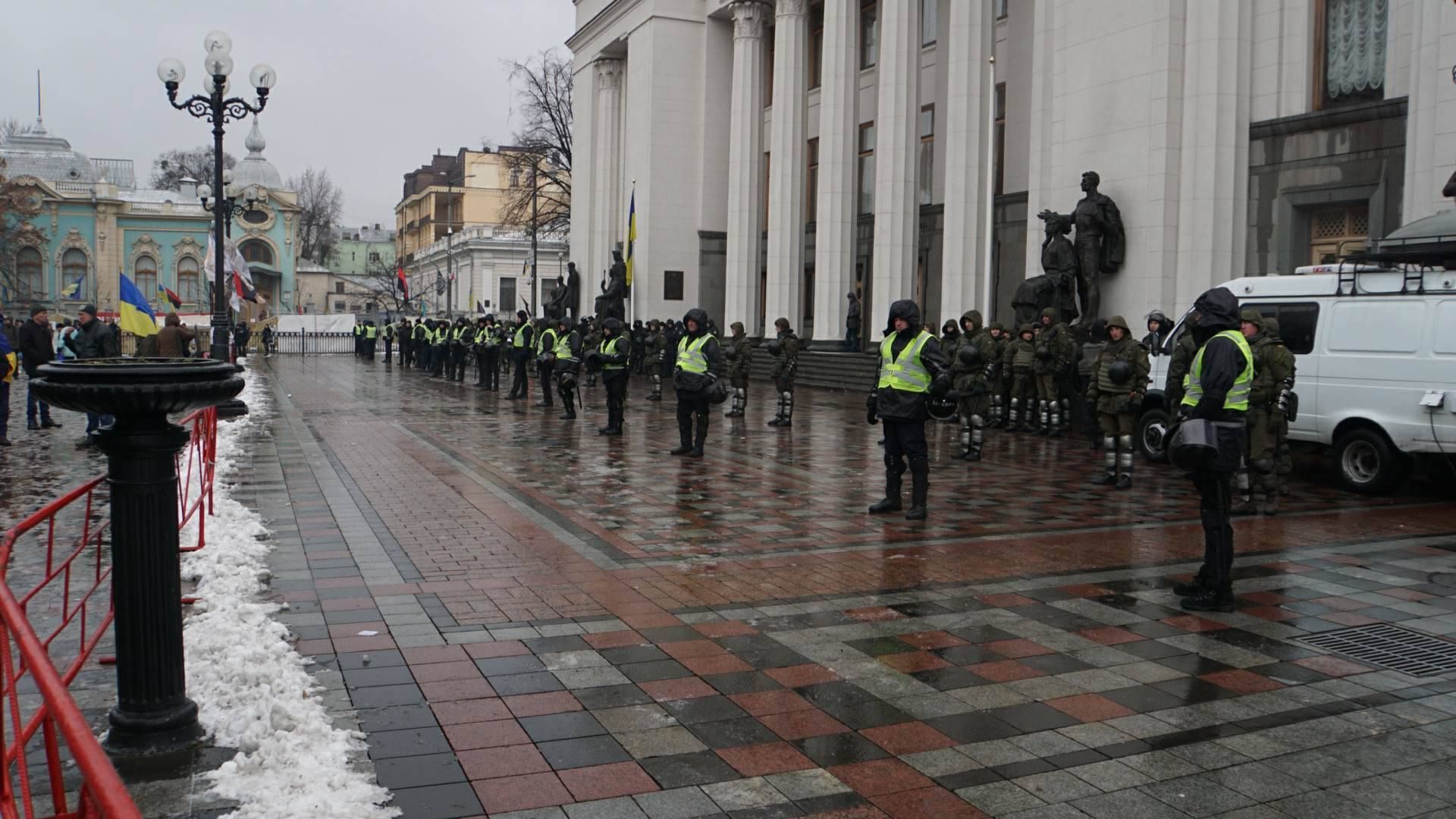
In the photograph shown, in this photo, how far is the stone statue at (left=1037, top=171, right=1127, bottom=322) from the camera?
20500 mm

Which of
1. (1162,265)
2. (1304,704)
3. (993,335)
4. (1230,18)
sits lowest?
(1304,704)

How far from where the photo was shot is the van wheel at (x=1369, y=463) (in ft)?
38.6

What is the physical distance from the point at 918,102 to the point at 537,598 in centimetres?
2485

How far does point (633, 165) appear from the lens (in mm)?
42188

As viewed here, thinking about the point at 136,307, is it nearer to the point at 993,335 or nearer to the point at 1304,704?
the point at 993,335

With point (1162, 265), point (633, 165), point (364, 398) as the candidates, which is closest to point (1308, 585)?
point (1162, 265)

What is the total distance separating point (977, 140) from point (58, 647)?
23.7 meters

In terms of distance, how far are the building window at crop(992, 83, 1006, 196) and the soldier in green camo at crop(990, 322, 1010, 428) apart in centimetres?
1078

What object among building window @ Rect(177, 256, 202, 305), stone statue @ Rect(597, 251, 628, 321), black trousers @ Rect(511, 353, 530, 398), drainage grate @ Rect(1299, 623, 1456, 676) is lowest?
drainage grate @ Rect(1299, 623, 1456, 676)

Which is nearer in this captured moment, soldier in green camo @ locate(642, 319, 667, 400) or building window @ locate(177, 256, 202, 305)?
soldier in green camo @ locate(642, 319, 667, 400)

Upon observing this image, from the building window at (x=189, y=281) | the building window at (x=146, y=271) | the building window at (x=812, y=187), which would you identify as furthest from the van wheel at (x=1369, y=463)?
the building window at (x=146, y=271)

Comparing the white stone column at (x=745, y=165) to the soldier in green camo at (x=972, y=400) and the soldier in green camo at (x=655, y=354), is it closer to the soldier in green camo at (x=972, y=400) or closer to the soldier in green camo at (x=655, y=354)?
the soldier in green camo at (x=655, y=354)

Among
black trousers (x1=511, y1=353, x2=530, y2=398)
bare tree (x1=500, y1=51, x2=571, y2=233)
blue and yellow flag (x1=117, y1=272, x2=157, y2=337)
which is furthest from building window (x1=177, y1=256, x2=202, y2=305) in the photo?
blue and yellow flag (x1=117, y1=272, x2=157, y2=337)

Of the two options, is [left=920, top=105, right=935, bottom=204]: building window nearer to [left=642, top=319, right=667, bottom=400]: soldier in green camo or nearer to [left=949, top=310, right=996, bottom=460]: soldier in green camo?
[left=642, top=319, right=667, bottom=400]: soldier in green camo
